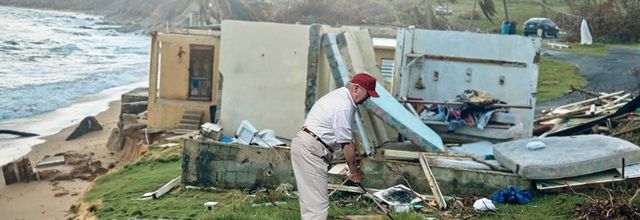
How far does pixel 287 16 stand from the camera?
2335 inches

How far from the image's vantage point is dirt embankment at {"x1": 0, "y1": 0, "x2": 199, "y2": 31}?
87250 millimetres

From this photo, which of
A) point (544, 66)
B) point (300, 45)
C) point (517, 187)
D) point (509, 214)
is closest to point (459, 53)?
point (300, 45)

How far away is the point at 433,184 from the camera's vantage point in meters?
9.57

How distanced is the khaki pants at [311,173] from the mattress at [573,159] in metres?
3.72

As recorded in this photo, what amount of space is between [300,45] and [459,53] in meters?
3.39

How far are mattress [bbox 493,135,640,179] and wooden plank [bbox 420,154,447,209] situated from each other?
1.17 meters

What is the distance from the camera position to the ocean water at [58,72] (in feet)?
89.0

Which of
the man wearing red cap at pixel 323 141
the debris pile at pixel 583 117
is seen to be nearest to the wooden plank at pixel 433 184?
the man wearing red cap at pixel 323 141

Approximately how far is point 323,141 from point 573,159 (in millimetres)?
4281

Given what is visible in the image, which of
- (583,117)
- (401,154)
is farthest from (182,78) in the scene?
(583,117)

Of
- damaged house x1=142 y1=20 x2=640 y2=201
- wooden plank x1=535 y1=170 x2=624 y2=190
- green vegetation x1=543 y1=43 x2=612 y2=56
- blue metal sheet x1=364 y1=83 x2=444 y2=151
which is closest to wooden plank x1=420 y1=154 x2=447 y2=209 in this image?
damaged house x1=142 y1=20 x2=640 y2=201

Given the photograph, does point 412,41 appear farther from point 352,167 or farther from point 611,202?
point 352,167

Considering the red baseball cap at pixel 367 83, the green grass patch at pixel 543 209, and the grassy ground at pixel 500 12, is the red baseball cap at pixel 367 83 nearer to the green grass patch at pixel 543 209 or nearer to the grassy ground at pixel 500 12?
the green grass patch at pixel 543 209

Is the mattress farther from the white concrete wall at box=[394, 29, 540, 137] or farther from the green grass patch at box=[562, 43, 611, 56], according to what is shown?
the green grass patch at box=[562, 43, 611, 56]
